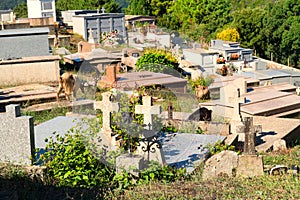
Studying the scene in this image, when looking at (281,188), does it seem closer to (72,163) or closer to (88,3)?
(72,163)

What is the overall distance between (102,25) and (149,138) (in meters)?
19.1

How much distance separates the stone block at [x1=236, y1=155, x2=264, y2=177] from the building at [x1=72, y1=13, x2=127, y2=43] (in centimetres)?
1904

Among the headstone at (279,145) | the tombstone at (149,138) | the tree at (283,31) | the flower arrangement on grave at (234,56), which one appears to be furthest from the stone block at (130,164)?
the tree at (283,31)

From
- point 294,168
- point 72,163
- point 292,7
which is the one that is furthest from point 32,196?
point 292,7

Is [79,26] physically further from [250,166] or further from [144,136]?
[250,166]

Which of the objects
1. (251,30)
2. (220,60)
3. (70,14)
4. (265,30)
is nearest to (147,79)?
(220,60)

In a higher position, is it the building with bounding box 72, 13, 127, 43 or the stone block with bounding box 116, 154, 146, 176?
the building with bounding box 72, 13, 127, 43

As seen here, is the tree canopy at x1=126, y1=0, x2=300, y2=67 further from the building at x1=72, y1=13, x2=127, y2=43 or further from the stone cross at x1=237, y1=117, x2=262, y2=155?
the stone cross at x1=237, y1=117, x2=262, y2=155

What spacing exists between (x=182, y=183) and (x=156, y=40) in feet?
59.3

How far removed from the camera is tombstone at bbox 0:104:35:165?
22.5ft

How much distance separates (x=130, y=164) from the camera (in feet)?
20.2

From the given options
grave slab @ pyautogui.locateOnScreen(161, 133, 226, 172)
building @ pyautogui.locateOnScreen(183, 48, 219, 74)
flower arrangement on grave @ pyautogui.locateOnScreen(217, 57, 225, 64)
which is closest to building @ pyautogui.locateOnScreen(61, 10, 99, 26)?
building @ pyautogui.locateOnScreen(183, 48, 219, 74)

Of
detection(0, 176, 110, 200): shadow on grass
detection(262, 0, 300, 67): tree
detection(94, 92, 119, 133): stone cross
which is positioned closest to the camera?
detection(0, 176, 110, 200): shadow on grass

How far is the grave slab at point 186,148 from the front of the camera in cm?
686
